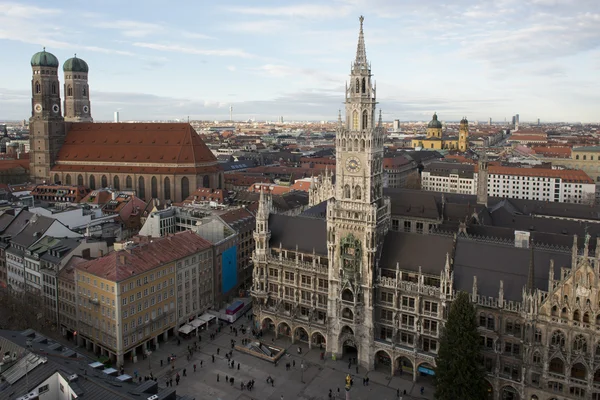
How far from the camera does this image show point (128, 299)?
239 feet

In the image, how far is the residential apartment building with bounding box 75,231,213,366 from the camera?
2844 inches

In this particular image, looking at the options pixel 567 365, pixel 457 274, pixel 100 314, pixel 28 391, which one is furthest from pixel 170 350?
pixel 567 365

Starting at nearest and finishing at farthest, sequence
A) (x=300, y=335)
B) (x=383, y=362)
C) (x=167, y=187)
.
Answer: (x=383, y=362) → (x=300, y=335) → (x=167, y=187)

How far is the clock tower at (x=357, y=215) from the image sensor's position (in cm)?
7031

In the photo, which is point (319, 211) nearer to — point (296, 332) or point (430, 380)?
point (296, 332)

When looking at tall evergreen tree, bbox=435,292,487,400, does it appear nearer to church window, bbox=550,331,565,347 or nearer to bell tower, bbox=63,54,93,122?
church window, bbox=550,331,565,347

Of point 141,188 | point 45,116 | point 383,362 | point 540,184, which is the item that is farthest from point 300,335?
point 540,184

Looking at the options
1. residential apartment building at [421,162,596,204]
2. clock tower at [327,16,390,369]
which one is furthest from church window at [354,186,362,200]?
residential apartment building at [421,162,596,204]

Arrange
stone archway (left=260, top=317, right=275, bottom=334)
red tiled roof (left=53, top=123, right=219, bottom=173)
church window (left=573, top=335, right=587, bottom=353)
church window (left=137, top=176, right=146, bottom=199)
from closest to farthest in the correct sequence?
1. church window (left=573, top=335, right=587, bottom=353)
2. stone archway (left=260, top=317, right=275, bottom=334)
3. red tiled roof (left=53, top=123, right=219, bottom=173)
4. church window (left=137, top=176, right=146, bottom=199)

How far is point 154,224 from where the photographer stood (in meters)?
109

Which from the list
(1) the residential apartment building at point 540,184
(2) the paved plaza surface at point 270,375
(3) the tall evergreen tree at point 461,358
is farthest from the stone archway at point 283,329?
(1) the residential apartment building at point 540,184

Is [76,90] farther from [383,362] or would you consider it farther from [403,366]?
[403,366]

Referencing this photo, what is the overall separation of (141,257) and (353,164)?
33.4 meters

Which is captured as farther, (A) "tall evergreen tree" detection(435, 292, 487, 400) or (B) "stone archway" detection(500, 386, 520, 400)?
(B) "stone archway" detection(500, 386, 520, 400)
